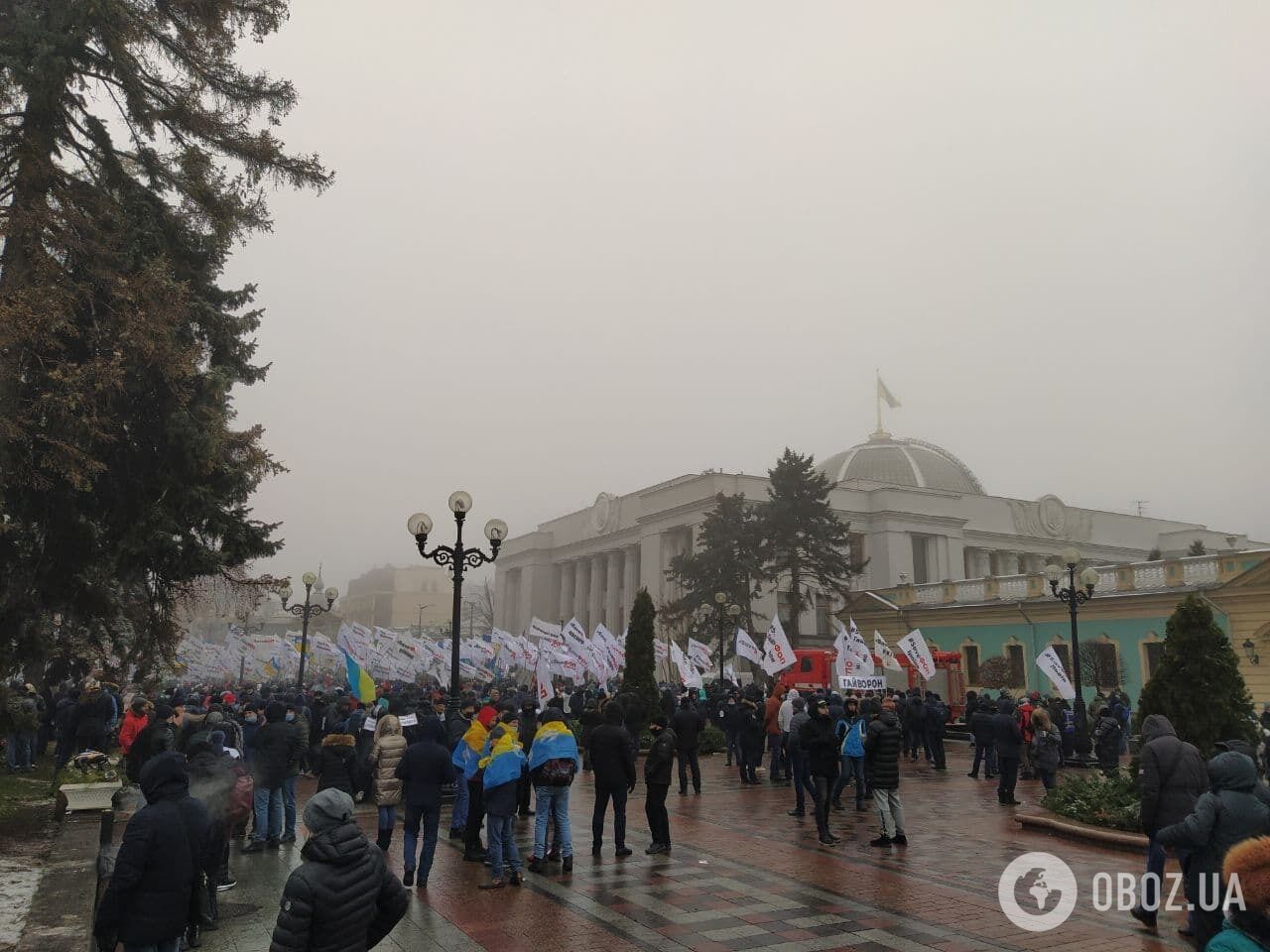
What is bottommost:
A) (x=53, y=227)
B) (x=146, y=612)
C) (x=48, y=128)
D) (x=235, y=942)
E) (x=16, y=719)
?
(x=235, y=942)

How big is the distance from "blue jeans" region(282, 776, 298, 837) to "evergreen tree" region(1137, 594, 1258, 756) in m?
10.3

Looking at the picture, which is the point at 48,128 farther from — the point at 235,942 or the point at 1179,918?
the point at 1179,918

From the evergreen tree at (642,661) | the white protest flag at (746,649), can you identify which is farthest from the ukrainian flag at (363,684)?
the white protest flag at (746,649)

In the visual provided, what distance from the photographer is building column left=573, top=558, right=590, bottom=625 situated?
83.3 metres

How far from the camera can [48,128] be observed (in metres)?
11.5

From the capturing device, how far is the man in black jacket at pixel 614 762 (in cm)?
953

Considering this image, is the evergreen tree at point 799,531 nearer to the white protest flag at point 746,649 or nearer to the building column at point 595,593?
the white protest flag at point 746,649

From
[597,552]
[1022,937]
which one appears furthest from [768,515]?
[1022,937]

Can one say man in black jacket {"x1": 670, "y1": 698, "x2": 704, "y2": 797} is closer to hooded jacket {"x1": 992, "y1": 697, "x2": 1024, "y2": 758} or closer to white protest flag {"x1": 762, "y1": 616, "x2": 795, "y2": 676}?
hooded jacket {"x1": 992, "y1": 697, "x2": 1024, "y2": 758}

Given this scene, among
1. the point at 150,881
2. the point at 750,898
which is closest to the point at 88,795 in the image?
the point at 150,881

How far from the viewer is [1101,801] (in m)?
11.3

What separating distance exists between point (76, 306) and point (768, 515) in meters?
39.2

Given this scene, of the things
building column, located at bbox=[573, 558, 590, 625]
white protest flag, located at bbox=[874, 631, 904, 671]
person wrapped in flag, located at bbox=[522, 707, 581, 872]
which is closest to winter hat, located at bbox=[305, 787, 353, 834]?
person wrapped in flag, located at bbox=[522, 707, 581, 872]

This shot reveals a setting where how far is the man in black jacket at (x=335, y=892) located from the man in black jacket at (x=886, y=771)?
7.33 meters
